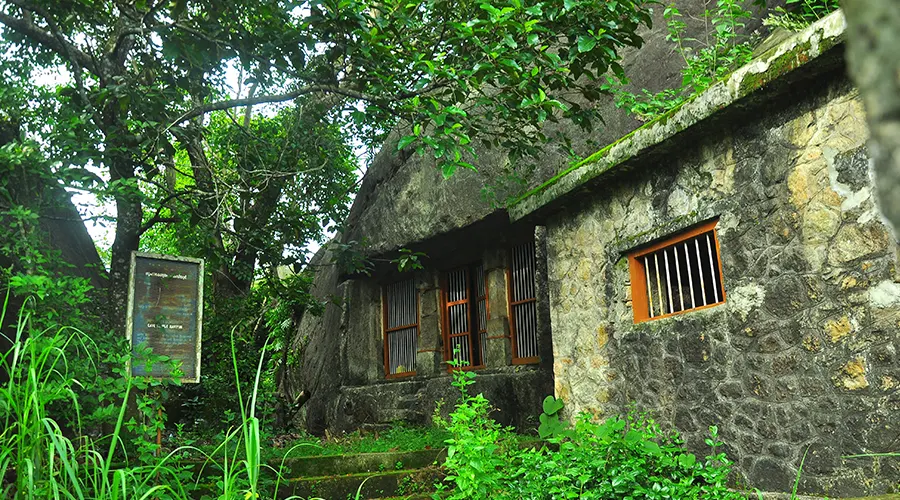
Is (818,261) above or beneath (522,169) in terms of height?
beneath

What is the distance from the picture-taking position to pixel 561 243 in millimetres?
6512

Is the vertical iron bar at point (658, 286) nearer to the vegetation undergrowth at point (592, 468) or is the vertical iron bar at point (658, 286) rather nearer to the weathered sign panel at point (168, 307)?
the vegetation undergrowth at point (592, 468)

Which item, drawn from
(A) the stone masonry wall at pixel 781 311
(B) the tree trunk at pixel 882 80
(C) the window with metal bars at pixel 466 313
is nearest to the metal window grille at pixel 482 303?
(C) the window with metal bars at pixel 466 313

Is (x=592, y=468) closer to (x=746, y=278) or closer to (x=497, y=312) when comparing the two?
(x=746, y=278)

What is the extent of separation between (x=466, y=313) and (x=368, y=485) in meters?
4.37

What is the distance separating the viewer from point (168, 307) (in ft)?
19.0

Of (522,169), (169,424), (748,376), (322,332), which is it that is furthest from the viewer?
(322,332)

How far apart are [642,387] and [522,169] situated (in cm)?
373

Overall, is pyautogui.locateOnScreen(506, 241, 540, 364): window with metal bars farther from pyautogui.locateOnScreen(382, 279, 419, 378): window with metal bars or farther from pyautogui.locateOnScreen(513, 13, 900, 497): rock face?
pyautogui.locateOnScreen(513, 13, 900, 497): rock face

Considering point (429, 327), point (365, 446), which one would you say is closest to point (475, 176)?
point (429, 327)

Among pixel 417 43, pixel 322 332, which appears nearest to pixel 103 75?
pixel 417 43

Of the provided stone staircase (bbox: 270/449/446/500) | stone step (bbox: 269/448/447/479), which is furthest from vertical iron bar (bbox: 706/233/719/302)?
stone step (bbox: 269/448/447/479)

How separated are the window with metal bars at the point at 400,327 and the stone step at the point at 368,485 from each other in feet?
15.3

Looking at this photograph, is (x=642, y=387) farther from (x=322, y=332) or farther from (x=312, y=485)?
(x=322, y=332)
